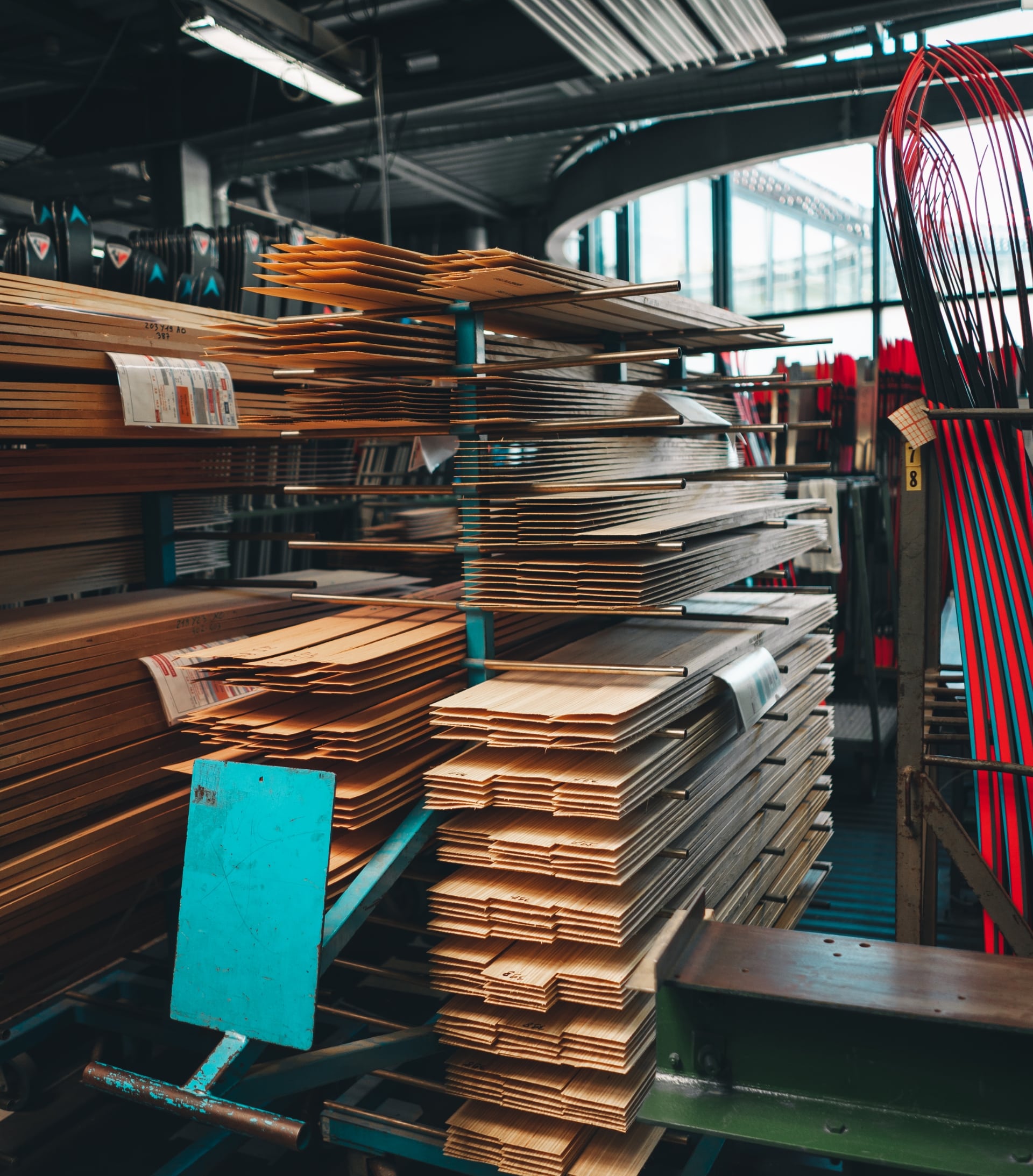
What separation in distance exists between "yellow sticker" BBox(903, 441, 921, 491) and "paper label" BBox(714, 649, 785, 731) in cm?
71

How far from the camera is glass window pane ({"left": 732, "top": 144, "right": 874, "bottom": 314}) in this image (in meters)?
9.69

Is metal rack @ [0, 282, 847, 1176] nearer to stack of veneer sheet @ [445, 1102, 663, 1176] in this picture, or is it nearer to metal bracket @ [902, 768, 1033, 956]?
stack of veneer sheet @ [445, 1102, 663, 1176]

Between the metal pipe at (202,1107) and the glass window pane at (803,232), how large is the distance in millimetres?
9273

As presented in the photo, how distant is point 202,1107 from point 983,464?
257 centimetres

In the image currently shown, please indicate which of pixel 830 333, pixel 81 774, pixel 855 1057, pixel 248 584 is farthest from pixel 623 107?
pixel 855 1057

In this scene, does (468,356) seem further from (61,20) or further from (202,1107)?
(61,20)

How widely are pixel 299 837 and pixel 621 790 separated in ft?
2.47

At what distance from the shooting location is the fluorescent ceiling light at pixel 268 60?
4.82m

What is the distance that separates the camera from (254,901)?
7.74ft

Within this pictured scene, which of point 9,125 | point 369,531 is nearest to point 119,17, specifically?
point 9,125

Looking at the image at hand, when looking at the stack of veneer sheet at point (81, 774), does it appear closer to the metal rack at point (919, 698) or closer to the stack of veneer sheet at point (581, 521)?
the stack of veneer sheet at point (581, 521)

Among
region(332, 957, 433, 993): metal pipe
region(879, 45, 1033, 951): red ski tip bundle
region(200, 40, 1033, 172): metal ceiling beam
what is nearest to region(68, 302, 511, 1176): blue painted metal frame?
region(332, 957, 433, 993): metal pipe

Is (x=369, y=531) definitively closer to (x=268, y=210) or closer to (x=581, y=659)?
(x=581, y=659)

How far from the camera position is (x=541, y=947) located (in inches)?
99.1
